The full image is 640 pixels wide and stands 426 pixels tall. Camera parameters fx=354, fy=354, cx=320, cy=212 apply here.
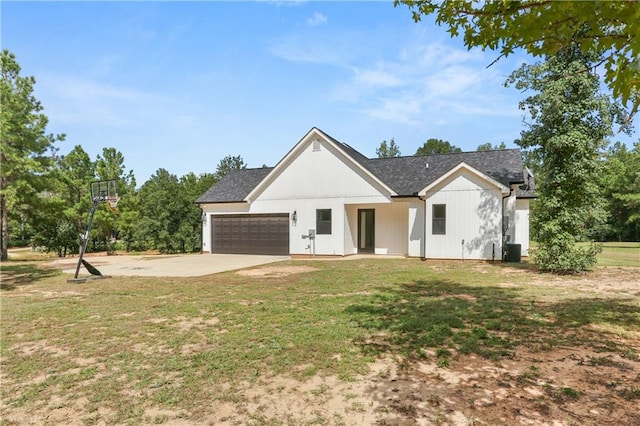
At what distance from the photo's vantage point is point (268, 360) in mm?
4551

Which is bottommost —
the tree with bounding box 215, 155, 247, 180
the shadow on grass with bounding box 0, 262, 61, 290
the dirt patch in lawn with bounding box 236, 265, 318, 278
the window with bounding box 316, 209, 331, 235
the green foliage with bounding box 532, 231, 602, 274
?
the shadow on grass with bounding box 0, 262, 61, 290

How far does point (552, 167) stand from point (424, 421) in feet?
41.4

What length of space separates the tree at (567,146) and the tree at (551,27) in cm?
1044

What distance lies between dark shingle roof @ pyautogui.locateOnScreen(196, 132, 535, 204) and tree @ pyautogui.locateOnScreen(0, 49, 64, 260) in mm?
8896

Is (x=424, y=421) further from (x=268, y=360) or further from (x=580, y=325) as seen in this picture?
(x=580, y=325)

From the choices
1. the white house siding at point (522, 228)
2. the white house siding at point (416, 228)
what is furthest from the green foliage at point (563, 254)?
the white house siding at point (416, 228)

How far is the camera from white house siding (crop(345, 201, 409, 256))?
63.5ft

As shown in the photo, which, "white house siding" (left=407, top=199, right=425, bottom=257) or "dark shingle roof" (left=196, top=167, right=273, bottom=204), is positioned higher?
"dark shingle roof" (left=196, top=167, right=273, bottom=204)

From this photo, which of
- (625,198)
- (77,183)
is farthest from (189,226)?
(625,198)

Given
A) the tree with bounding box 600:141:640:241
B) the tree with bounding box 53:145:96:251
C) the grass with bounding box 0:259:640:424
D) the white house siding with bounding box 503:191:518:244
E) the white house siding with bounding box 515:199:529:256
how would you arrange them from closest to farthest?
the grass with bounding box 0:259:640:424 → the white house siding with bounding box 503:191:518:244 → the white house siding with bounding box 515:199:529:256 → the tree with bounding box 53:145:96:251 → the tree with bounding box 600:141:640:241

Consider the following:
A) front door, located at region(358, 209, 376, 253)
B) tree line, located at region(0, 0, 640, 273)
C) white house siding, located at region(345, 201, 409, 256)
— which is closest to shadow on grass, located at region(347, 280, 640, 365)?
tree line, located at region(0, 0, 640, 273)

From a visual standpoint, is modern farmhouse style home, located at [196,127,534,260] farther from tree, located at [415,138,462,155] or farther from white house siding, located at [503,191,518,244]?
tree, located at [415,138,462,155]

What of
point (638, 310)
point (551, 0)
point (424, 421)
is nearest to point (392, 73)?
point (638, 310)

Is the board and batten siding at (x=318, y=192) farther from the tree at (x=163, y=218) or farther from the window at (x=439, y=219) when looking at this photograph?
the tree at (x=163, y=218)
